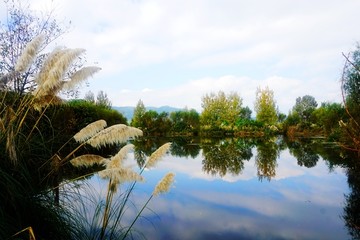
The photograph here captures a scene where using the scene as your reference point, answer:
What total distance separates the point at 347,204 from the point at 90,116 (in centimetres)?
1075

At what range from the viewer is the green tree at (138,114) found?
3406 centimetres

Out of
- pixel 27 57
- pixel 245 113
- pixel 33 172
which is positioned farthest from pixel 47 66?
pixel 245 113

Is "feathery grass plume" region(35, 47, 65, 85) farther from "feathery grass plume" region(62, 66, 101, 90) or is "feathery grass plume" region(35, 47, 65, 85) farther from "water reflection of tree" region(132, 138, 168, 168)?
"water reflection of tree" region(132, 138, 168, 168)

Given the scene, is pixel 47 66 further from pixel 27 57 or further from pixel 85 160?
pixel 85 160

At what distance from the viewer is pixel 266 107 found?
39.2 meters

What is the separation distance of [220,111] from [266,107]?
584 cm

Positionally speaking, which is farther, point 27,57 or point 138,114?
point 138,114

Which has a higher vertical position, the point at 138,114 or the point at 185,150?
the point at 138,114

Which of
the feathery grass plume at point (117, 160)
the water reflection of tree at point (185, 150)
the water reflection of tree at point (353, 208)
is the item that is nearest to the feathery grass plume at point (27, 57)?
the feathery grass plume at point (117, 160)

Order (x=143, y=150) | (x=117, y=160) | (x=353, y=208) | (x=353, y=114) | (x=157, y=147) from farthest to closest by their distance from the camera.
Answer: (x=157, y=147) → (x=143, y=150) → (x=353, y=114) → (x=353, y=208) → (x=117, y=160)

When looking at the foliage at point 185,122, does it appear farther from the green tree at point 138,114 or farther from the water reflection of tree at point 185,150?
the water reflection of tree at point 185,150

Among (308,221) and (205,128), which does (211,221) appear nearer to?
(308,221)

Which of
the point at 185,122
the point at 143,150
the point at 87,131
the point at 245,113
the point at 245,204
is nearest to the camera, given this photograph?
the point at 87,131

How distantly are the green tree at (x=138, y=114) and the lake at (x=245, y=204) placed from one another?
23.6 meters
